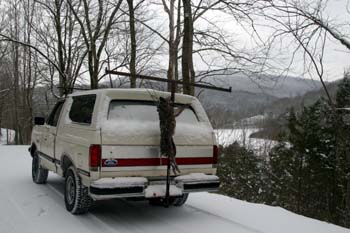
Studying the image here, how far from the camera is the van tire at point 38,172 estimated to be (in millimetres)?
8805

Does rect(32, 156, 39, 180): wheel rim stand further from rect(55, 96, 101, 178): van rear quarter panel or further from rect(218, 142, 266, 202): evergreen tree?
rect(218, 142, 266, 202): evergreen tree

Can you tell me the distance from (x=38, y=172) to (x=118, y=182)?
421cm

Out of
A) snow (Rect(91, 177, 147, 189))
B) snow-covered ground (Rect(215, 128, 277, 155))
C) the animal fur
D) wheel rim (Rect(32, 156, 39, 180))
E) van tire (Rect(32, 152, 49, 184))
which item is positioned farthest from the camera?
snow-covered ground (Rect(215, 128, 277, 155))

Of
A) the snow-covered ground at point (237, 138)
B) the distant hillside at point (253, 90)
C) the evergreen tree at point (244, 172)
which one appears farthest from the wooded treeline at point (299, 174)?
the distant hillside at point (253, 90)

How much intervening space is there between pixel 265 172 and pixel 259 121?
20.1m

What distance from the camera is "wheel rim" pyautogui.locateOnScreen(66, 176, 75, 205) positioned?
20.4 feet

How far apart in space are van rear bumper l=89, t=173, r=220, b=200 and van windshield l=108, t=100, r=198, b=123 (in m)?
0.92

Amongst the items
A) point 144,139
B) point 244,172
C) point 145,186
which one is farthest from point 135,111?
point 244,172

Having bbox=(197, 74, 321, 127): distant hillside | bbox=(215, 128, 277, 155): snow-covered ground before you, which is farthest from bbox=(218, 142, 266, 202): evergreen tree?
bbox=(197, 74, 321, 127): distant hillside

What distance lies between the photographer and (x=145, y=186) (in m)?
5.56

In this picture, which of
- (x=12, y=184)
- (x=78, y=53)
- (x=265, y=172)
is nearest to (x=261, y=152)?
(x=265, y=172)

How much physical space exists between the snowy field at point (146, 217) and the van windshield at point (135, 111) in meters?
1.53

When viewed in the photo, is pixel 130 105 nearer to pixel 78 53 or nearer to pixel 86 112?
pixel 86 112

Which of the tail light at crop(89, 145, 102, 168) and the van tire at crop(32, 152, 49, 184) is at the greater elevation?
the tail light at crop(89, 145, 102, 168)
